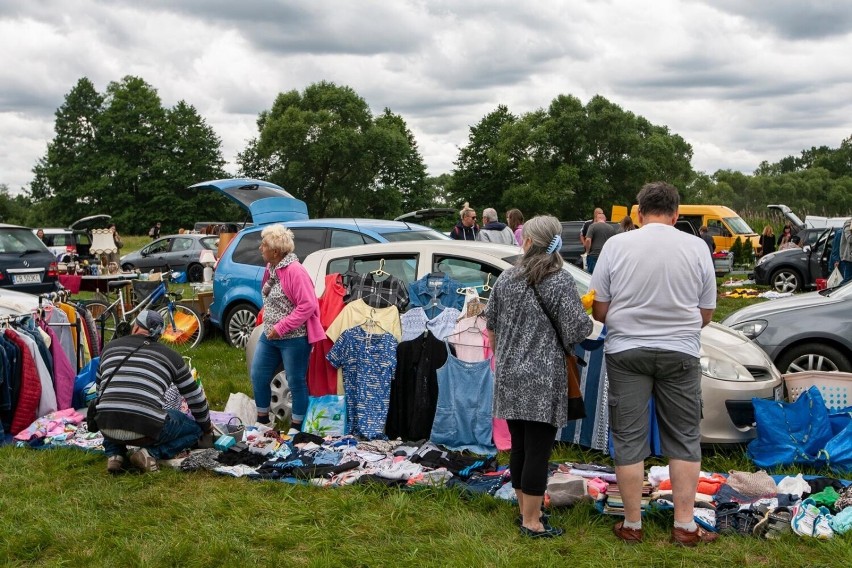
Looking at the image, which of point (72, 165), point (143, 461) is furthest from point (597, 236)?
point (72, 165)

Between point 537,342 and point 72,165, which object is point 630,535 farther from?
point 72,165

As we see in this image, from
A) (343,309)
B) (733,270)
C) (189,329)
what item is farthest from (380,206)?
(343,309)

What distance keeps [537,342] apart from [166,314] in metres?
7.49

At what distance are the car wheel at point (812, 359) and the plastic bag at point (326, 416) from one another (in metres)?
3.93

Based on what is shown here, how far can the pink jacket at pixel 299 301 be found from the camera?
20.9 ft

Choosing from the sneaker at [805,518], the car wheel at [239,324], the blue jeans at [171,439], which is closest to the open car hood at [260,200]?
the car wheel at [239,324]

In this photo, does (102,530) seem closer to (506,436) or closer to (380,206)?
(506,436)

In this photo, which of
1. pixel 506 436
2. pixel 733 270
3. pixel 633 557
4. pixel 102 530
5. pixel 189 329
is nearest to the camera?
pixel 633 557

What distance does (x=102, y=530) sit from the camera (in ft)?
15.3

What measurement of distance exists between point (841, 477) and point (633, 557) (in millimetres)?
2068

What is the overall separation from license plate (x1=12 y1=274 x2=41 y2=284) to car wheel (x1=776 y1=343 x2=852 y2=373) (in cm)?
1297

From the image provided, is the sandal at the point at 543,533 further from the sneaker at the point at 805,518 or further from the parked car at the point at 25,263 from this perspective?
the parked car at the point at 25,263

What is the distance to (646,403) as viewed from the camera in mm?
4277

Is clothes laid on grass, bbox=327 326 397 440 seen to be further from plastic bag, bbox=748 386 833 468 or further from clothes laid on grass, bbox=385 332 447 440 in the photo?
plastic bag, bbox=748 386 833 468
